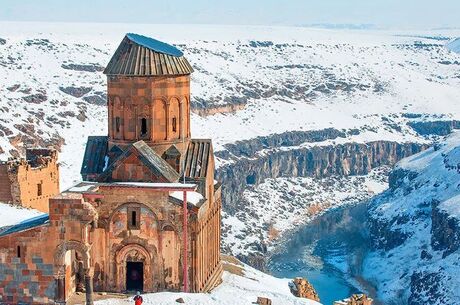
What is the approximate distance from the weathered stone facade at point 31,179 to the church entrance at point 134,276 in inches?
498

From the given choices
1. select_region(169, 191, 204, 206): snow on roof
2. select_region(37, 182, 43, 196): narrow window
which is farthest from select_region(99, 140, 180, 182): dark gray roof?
select_region(37, 182, 43, 196): narrow window

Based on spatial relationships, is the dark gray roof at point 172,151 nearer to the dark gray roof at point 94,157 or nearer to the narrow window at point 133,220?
the dark gray roof at point 94,157

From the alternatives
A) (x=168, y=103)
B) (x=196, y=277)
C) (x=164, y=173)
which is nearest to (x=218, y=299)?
(x=196, y=277)

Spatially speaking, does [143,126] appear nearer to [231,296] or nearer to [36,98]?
[231,296]

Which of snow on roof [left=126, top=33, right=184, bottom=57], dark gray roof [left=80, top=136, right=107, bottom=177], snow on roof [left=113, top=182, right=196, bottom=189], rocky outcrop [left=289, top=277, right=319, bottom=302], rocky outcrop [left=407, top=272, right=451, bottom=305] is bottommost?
rocky outcrop [left=407, top=272, right=451, bottom=305]

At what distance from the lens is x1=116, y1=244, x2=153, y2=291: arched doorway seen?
44.8 meters

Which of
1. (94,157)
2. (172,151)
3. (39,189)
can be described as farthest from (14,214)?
(172,151)

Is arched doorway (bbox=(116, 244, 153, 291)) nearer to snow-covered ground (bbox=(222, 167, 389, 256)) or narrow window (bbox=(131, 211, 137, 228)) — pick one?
narrow window (bbox=(131, 211, 137, 228))

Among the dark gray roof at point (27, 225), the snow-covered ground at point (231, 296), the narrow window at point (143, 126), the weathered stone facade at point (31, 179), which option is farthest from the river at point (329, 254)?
the dark gray roof at point (27, 225)

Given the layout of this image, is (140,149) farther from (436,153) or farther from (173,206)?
(436,153)

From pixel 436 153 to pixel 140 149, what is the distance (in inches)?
5664

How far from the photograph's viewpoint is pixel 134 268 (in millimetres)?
45406

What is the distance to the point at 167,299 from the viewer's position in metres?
39.4

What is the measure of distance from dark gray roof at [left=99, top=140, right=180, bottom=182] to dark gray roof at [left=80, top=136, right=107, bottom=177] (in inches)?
116
